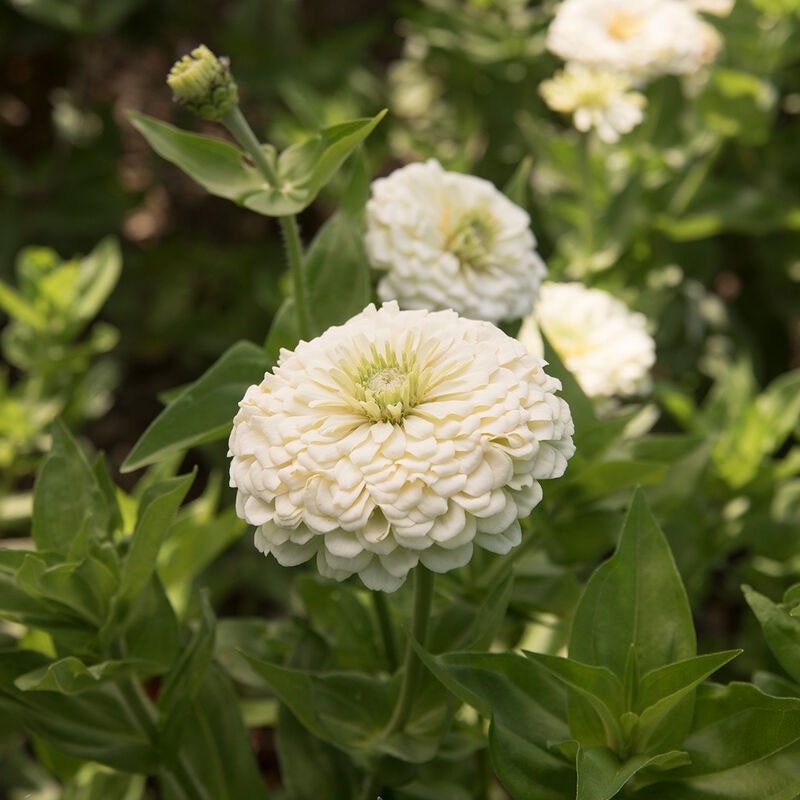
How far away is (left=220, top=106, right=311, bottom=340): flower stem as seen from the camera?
928 millimetres

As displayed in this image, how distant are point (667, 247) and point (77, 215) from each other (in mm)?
1166

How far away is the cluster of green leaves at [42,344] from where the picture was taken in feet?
4.97

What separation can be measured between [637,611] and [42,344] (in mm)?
1024

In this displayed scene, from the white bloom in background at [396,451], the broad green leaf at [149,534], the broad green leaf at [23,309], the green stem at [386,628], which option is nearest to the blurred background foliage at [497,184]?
the broad green leaf at [23,309]

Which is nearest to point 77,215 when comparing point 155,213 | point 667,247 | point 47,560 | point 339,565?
point 155,213

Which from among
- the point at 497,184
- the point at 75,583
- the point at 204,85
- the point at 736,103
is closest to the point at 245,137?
the point at 204,85

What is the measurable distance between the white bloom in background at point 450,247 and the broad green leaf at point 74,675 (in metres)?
0.43

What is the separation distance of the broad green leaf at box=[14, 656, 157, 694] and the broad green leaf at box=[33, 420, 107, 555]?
0.39 feet

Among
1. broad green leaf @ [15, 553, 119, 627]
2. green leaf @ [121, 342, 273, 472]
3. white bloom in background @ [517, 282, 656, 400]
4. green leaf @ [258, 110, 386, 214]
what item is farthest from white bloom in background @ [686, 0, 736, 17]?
broad green leaf @ [15, 553, 119, 627]

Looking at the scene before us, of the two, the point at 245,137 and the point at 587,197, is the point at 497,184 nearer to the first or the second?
the point at 587,197

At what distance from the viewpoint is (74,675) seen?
899 millimetres

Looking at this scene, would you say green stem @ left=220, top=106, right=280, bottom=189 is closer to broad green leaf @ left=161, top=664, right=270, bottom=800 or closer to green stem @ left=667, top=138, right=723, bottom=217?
broad green leaf @ left=161, top=664, right=270, bottom=800

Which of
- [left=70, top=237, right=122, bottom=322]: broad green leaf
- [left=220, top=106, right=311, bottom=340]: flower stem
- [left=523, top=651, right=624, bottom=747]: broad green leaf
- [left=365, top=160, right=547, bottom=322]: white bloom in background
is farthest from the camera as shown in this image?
[left=70, top=237, right=122, bottom=322]: broad green leaf

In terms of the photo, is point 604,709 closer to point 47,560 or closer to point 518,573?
point 518,573
